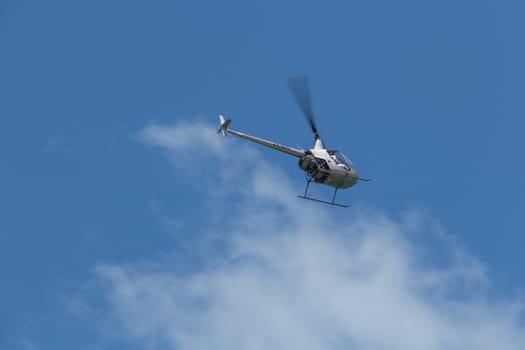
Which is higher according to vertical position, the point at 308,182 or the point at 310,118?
the point at 310,118

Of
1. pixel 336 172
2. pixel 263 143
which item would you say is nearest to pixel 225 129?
pixel 263 143

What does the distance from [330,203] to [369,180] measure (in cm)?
244

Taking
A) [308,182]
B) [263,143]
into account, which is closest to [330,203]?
[308,182]

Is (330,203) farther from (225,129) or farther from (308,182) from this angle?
(225,129)

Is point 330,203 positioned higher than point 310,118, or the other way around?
point 310,118

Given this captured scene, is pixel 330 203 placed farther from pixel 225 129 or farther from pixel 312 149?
pixel 225 129

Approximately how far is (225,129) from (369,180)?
800cm

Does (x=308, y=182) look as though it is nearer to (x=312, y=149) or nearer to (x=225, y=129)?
(x=312, y=149)

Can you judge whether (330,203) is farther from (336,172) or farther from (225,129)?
(225,129)

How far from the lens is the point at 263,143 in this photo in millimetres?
49031

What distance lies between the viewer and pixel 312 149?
161 ft

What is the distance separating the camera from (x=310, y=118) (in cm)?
5019

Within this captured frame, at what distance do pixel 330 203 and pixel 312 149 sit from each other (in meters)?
2.98

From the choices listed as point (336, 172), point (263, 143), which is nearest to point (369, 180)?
point (336, 172)
